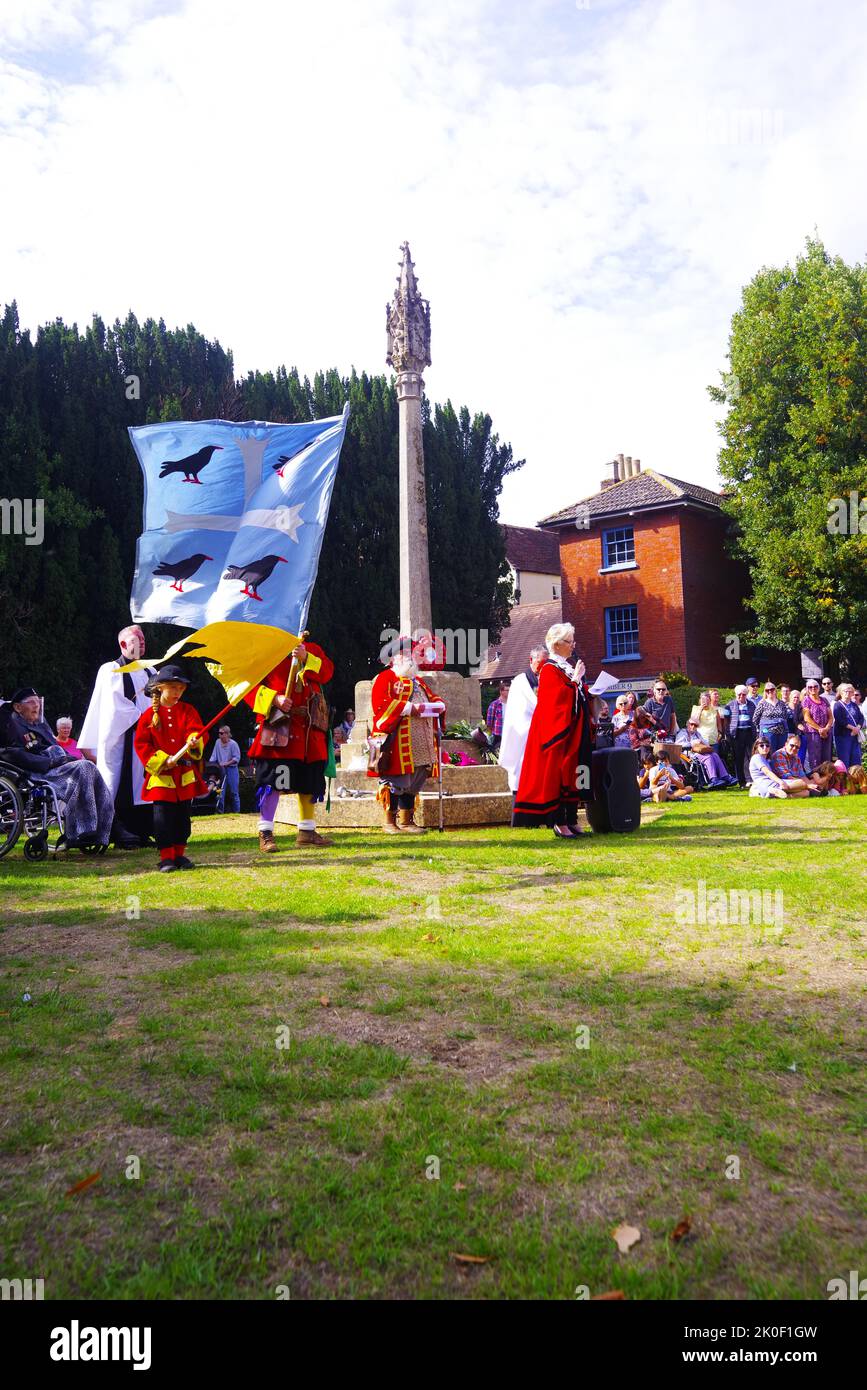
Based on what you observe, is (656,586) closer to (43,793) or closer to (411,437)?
(411,437)

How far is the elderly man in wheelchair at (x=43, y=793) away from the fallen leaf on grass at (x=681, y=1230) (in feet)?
29.1

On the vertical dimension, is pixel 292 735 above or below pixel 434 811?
above

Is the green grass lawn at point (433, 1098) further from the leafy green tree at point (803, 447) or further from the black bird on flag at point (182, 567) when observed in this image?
the leafy green tree at point (803, 447)

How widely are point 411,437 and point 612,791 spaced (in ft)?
32.0

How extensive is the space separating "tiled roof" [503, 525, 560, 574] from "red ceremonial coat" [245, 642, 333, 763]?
3708 centimetres

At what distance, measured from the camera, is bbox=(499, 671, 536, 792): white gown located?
1197cm

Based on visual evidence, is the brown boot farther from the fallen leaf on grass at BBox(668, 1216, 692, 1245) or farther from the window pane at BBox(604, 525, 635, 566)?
the window pane at BBox(604, 525, 635, 566)

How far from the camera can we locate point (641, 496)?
3575 cm

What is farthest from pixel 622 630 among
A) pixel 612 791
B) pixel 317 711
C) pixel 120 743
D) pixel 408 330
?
pixel 120 743

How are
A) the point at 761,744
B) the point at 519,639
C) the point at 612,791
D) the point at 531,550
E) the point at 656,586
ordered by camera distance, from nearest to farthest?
the point at 612,791
the point at 761,744
the point at 656,586
the point at 519,639
the point at 531,550

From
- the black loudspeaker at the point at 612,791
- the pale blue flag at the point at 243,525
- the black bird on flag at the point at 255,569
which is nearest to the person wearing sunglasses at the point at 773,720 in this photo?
the black loudspeaker at the point at 612,791

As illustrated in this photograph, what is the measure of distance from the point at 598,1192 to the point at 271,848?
786cm

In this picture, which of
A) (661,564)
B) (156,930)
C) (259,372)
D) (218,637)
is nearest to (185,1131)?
(156,930)

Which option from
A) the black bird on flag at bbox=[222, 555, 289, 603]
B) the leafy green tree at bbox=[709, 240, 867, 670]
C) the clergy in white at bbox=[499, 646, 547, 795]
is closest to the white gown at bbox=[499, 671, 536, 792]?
the clergy in white at bbox=[499, 646, 547, 795]
